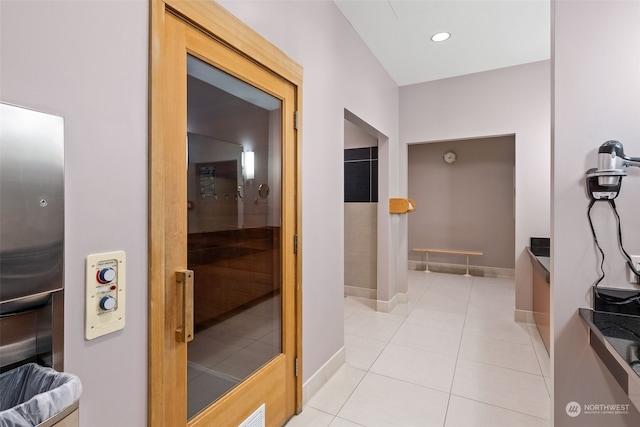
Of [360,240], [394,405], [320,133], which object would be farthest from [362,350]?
[320,133]

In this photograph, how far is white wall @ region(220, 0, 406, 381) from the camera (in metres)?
1.92

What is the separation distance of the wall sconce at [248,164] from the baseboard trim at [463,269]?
214 inches

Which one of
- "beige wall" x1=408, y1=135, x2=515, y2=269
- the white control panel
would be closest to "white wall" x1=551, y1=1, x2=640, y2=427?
the white control panel

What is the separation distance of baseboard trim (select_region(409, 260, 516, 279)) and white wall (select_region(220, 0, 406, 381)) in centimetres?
419

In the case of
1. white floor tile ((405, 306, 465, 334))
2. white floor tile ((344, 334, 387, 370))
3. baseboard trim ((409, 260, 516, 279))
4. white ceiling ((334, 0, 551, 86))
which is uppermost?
white ceiling ((334, 0, 551, 86))

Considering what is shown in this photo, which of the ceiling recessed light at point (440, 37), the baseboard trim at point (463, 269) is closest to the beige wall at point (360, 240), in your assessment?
the ceiling recessed light at point (440, 37)

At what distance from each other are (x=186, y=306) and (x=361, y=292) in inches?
140

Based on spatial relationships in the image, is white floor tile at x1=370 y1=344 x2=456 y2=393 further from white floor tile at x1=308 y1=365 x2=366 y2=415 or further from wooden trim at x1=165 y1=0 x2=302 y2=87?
wooden trim at x1=165 y1=0 x2=302 y2=87

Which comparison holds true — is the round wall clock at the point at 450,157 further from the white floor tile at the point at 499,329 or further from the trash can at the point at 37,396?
the trash can at the point at 37,396

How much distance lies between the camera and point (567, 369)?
147 cm

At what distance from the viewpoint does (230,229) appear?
5.09 ft

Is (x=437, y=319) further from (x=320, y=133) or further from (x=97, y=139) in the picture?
(x=97, y=139)

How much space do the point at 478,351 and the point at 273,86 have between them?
117 inches

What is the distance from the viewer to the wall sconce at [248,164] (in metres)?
1.64
